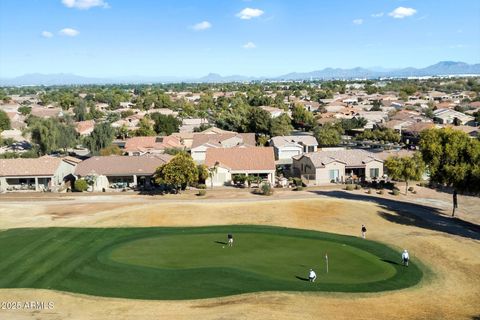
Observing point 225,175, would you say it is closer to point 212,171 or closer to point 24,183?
point 212,171

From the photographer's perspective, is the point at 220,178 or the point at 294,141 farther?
the point at 294,141

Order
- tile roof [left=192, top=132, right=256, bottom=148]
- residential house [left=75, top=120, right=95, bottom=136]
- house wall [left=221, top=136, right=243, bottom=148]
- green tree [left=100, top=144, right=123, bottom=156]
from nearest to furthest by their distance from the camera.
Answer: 1. green tree [left=100, top=144, right=123, bottom=156]
2. tile roof [left=192, top=132, right=256, bottom=148]
3. house wall [left=221, top=136, right=243, bottom=148]
4. residential house [left=75, top=120, right=95, bottom=136]

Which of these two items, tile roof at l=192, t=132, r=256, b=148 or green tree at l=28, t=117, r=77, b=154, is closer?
tile roof at l=192, t=132, r=256, b=148

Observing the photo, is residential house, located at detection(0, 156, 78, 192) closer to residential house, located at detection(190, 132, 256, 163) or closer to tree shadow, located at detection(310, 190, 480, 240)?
residential house, located at detection(190, 132, 256, 163)

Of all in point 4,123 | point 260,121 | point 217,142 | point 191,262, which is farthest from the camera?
point 4,123

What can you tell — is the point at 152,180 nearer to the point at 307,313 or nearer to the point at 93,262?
the point at 93,262

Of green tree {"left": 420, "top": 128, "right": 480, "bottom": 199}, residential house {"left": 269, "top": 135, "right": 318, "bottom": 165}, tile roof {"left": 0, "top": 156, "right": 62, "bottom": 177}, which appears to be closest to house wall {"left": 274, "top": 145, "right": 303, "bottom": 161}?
residential house {"left": 269, "top": 135, "right": 318, "bottom": 165}

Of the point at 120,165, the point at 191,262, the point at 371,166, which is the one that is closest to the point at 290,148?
the point at 371,166
